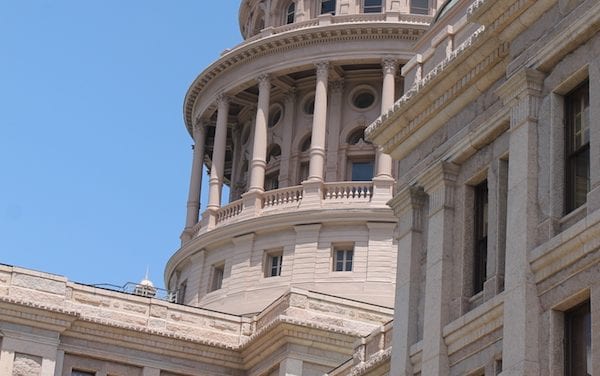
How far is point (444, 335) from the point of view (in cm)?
2900

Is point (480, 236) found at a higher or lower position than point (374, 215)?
lower

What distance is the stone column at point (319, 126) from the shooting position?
72.8 metres

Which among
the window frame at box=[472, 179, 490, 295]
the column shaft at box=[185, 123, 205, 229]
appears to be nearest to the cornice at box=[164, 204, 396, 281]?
the column shaft at box=[185, 123, 205, 229]

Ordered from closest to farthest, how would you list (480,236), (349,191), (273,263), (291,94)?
(480,236) → (273,263) → (349,191) → (291,94)

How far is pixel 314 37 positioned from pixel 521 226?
4952 cm

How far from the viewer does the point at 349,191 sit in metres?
71.5

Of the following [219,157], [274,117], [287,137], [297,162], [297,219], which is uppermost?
[274,117]

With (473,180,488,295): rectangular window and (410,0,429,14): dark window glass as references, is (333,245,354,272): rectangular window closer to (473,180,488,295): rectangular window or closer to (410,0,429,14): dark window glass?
(410,0,429,14): dark window glass

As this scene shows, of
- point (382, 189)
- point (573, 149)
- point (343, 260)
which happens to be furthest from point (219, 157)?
point (573, 149)

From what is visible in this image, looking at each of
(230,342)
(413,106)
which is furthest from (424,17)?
(413,106)

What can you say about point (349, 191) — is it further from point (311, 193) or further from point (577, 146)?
point (577, 146)

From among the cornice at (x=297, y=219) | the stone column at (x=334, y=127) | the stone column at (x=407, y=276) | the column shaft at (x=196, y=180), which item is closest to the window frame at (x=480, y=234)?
the stone column at (x=407, y=276)

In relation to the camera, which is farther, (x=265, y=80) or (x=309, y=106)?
(x=309, y=106)

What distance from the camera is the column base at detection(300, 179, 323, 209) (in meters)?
70.9
